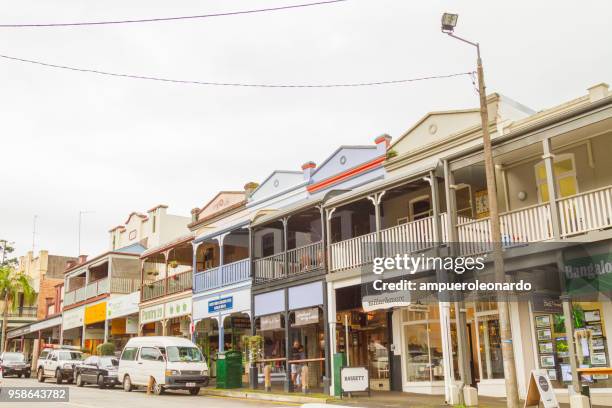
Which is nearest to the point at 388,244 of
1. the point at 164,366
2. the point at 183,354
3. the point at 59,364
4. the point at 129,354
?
the point at 183,354

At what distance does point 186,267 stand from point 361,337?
49.2 ft

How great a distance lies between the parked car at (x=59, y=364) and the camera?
2952 centimetres

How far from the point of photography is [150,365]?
75.2ft

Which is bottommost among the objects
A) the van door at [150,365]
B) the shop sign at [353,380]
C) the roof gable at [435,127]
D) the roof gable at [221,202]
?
the shop sign at [353,380]

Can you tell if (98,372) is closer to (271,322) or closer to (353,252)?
(271,322)

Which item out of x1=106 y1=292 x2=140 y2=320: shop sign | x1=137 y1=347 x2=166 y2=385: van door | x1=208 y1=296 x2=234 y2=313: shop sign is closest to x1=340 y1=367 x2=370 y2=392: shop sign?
x1=137 y1=347 x2=166 y2=385: van door

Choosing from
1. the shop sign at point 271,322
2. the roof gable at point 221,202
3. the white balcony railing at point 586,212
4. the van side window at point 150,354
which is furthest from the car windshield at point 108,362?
the white balcony railing at point 586,212

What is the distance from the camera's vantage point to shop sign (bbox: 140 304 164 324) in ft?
104

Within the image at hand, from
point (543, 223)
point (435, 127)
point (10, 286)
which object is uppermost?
point (435, 127)

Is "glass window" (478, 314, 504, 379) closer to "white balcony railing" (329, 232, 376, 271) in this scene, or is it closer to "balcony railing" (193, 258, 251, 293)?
"white balcony railing" (329, 232, 376, 271)

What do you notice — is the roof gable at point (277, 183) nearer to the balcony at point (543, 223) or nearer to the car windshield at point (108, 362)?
the car windshield at point (108, 362)

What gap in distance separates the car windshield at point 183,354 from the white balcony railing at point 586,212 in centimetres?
1396

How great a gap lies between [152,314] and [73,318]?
1168cm

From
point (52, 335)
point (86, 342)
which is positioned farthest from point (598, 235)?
point (52, 335)
